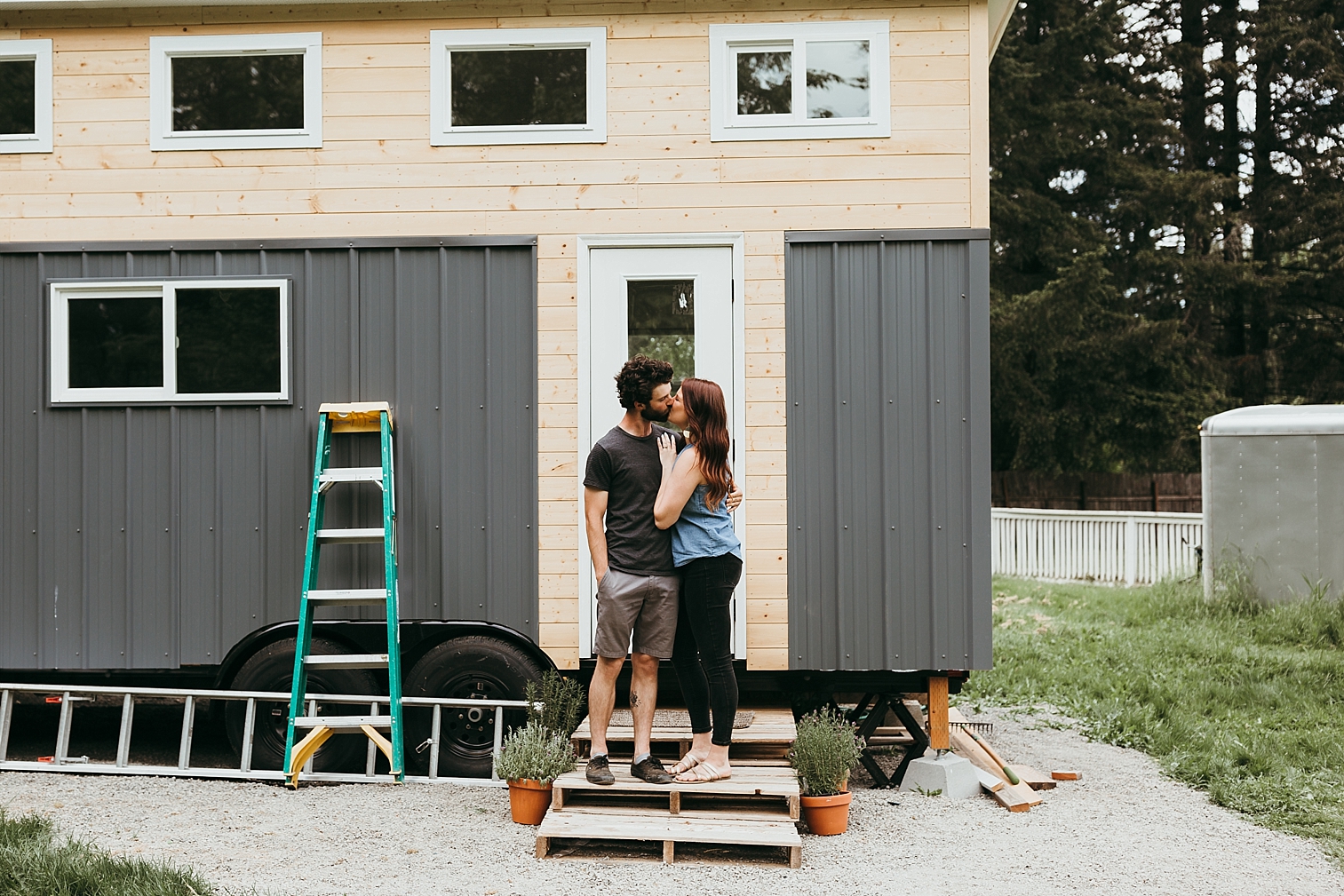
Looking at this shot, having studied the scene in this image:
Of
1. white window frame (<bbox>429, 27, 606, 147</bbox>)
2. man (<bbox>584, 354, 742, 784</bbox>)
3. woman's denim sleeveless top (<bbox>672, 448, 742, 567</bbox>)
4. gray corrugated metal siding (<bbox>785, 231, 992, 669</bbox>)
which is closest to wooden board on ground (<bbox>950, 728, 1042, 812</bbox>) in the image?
gray corrugated metal siding (<bbox>785, 231, 992, 669</bbox>)

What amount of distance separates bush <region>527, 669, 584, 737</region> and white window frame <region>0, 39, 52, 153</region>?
4056 millimetres

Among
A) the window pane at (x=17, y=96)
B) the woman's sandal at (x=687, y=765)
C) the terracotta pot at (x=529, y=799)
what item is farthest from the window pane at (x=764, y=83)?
the window pane at (x=17, y=96)

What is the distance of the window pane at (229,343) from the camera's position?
18.7 ft

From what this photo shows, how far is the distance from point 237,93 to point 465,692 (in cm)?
356

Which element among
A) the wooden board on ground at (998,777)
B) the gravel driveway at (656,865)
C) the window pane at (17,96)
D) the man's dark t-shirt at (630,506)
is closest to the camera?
the gravel driveway at (656,865)

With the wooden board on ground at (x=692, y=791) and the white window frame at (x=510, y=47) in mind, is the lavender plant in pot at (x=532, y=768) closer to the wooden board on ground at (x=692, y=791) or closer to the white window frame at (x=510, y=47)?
the wooden board on ground at (x=692, y=791)

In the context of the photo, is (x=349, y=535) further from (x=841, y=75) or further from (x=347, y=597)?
(x=841, y=75)

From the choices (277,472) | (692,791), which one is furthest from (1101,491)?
(277,472)

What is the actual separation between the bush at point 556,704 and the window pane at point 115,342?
8.94ft

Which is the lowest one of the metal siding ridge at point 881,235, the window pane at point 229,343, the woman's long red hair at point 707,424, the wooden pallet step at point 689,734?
the wooden pallet step at point 689,734

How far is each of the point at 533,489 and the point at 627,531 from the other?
3.83ft

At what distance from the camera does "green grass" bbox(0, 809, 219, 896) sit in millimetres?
3662

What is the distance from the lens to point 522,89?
5699 millimetres

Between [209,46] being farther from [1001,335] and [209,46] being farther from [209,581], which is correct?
[1001,335]
